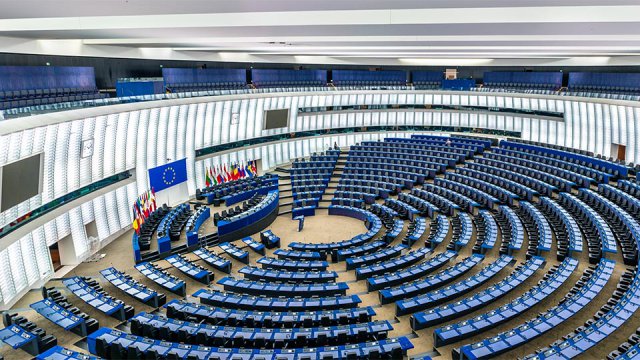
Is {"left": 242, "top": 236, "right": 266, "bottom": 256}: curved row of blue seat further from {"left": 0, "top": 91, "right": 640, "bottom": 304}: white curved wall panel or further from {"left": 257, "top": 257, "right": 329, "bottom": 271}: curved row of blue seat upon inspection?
{"left": 0, "top": 91, "right": 640, "bottom": 304}: white curved wall panel

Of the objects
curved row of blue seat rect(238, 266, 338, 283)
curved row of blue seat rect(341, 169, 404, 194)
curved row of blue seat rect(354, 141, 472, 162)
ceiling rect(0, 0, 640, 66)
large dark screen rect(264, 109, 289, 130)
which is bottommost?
curved row of blue seat rect(238, 266, 338, 283)

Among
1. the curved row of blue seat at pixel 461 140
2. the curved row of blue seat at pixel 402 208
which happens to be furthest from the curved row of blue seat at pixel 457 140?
the curved row of blue seat at pixel 402 208

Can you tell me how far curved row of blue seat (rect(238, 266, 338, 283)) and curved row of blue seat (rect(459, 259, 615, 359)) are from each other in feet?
21.2

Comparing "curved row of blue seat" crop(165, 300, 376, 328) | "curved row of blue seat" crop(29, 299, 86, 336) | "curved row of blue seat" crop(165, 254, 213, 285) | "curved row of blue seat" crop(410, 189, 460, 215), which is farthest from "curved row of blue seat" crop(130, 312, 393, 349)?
"curved row of blue seat" crop(410, 189, 460, 215)

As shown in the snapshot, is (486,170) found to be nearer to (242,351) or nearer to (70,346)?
(242,351)

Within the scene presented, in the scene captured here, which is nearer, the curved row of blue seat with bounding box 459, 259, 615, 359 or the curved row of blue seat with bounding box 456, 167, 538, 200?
the curved row of blue seat with bounding box 459, 259, 615, 359

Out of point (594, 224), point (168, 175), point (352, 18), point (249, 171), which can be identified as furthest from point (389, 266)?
point (249, 171)

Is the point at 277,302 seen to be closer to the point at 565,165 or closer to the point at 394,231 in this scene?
the point at 394,231

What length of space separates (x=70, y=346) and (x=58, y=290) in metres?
4.55

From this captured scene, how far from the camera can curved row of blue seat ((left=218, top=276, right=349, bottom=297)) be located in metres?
15.9

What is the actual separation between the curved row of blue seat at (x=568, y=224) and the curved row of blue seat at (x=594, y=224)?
1.62 feet

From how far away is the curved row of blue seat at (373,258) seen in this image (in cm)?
1884

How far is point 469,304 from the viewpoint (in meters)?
14.2

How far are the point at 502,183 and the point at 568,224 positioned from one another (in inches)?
285
